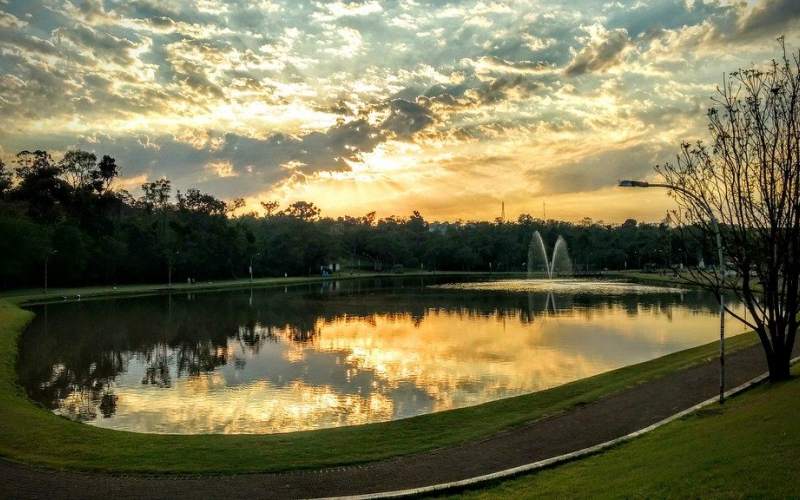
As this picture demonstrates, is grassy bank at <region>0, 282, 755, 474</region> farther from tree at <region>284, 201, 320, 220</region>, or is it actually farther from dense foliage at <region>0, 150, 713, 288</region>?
tree at <region>284, 201, 320, 220</region>

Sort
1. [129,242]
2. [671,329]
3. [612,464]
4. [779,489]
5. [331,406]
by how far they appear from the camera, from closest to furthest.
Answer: [779,489] → [612,464] → [331,406] → [671,329] → [129,242]

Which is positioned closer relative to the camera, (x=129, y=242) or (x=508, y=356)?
(x=508, y=356)

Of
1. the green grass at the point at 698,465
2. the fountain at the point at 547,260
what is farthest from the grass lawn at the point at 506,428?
the fountain at the point at 547,260

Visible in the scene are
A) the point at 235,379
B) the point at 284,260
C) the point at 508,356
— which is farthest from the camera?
the point at 284,260

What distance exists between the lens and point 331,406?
1823cm

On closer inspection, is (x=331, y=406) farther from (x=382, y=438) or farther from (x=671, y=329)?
(x=671, y=329)

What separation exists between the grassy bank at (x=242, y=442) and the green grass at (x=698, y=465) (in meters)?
3.13

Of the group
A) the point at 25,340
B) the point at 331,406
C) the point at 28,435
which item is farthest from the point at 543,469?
the point at 25,340

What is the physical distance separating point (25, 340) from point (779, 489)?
117ft

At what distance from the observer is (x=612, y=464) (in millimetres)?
10359

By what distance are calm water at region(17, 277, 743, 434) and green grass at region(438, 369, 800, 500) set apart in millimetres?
7357

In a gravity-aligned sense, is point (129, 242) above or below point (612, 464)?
above

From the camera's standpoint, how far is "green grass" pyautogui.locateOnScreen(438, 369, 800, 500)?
7559mm

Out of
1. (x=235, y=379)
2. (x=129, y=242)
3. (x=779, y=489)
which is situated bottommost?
(x=235, y=379)
